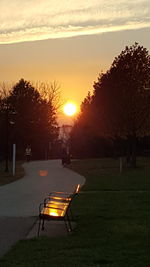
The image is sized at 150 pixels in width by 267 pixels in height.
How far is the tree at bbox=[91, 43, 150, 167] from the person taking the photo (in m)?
38.2

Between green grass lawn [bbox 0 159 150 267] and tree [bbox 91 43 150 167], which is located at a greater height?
tree [bbox 91 43 150 167]

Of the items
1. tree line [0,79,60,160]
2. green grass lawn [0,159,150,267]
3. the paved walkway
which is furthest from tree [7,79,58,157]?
green grass lawn [0,159,150,267]

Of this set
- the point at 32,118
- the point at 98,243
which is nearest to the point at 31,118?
the point at 32,118

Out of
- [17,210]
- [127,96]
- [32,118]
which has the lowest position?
[17,210]

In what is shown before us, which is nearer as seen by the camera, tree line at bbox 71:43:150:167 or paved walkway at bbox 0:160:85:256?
paved walkway at bbox 0:160:85:256

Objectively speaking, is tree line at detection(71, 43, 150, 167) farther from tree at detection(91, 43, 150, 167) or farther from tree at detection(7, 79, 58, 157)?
tree at detection(7, 79, 58, 157)

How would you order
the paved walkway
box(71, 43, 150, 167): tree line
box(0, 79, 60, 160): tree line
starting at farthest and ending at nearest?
box(0, 79, 60, 160): tree line → box(71, 43, 150, 167): tree line → the paved walkway

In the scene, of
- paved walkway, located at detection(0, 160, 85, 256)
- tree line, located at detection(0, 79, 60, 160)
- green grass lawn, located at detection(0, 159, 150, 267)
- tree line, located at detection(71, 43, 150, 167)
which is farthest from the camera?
tree line, located at detection(0, 79, 60, 160)

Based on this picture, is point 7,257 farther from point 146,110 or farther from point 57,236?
point 146,110

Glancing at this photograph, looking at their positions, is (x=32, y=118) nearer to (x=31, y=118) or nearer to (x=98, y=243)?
(x=31, y=118)

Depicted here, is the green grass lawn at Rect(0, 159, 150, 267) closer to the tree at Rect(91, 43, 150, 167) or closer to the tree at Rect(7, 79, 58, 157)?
the tree at Rect(91, 43, 150, 167)

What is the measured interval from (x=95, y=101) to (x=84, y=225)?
108 ft

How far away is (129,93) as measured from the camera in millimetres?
38156

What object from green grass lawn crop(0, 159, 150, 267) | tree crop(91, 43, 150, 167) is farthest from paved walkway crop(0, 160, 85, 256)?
tree crop(91, 43, 150, 167)
